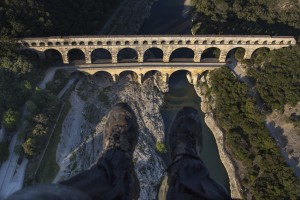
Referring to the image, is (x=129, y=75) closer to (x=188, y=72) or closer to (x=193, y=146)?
(x=188, y=72)

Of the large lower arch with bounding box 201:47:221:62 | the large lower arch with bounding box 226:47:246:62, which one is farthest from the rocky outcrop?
the large lower arch with bounding box 226:47:246:62

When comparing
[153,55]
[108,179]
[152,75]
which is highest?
[153,55]

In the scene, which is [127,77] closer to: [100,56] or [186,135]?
[100,56]

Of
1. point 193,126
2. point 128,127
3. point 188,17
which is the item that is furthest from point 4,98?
point 188,17

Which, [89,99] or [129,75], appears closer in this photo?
[89,99]

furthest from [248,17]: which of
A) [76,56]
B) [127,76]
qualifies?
[76,56]

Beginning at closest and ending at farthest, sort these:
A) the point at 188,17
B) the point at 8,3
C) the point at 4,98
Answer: the point at 4,98, the point at 8,3, the point at 188,17

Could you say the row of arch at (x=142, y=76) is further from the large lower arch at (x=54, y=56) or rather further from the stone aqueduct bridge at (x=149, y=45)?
the large lower arch at (x=54, y=56)

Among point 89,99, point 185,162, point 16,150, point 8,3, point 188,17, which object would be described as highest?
point 188,17
